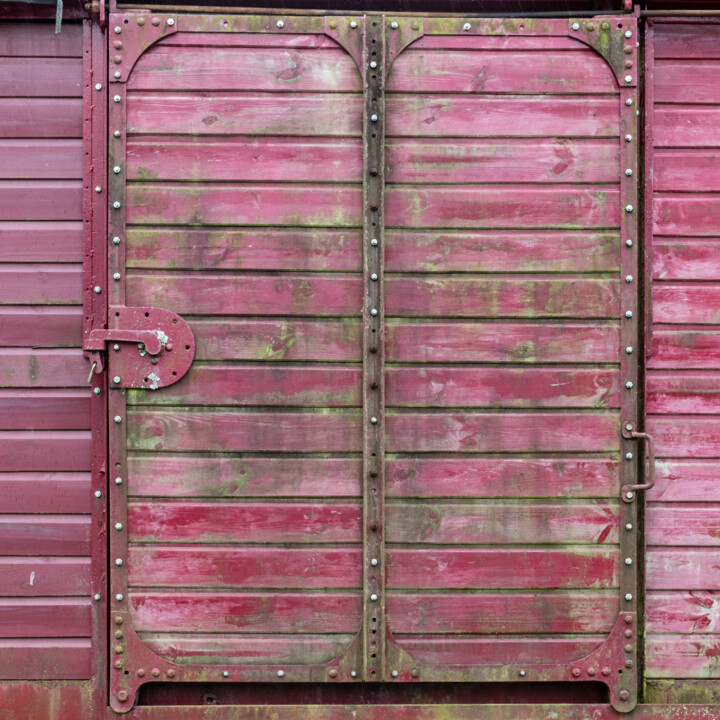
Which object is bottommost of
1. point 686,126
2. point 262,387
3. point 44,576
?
point 44,576

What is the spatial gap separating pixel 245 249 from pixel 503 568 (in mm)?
1670

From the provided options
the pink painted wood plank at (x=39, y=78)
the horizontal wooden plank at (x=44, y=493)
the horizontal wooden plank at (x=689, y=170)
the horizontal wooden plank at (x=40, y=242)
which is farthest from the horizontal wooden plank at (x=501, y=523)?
the pink painted wood plank at (x=39, y=78)

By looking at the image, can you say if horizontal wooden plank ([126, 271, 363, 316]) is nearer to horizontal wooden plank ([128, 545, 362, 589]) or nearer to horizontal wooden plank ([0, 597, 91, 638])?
horizontal wooden plank ([128, 545, 362, 589])

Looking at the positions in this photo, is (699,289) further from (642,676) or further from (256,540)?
(256,540)

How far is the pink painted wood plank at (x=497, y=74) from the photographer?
103 inches

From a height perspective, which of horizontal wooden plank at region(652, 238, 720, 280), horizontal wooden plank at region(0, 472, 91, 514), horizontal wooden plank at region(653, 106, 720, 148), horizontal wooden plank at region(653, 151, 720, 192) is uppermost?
horizontal wooden plank at region(653, 106, 720, 148)

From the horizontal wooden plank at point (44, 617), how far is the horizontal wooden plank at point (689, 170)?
296 centimetres

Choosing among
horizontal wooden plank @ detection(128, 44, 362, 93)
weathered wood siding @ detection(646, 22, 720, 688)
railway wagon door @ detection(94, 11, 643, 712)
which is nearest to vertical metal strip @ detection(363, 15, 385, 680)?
railway wagon door @ detection(94, 11, 643, 712)

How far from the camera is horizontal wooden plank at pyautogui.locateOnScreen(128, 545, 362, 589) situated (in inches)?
102

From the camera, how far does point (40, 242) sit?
8.61ft

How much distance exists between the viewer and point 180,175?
260 centimetres

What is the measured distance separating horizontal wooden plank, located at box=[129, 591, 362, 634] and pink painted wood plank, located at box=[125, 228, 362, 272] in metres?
1.33

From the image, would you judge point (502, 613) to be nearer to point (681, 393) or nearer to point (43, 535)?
point (681, 393)

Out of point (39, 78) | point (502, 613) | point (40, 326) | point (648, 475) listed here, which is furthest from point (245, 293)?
point (648, 475)
